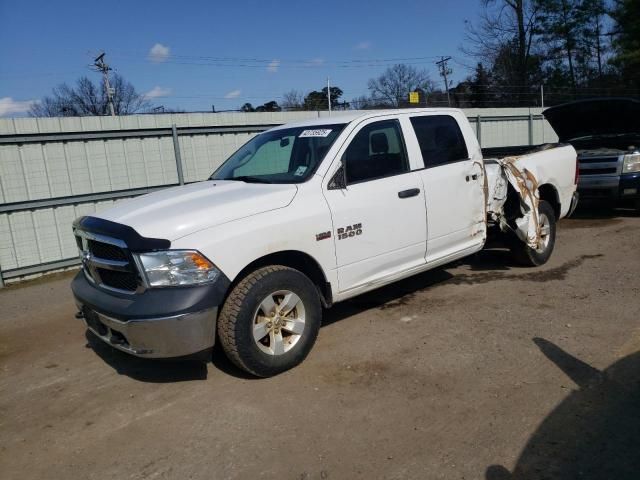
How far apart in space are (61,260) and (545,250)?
22.9ft

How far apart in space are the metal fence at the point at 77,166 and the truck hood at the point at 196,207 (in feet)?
11.1

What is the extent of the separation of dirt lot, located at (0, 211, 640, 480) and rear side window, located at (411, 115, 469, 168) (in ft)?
4.82

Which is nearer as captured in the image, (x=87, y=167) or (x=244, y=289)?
(x=244, y=289)

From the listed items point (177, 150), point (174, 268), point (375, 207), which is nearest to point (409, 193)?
point (375, 207)

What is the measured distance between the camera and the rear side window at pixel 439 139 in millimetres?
4918

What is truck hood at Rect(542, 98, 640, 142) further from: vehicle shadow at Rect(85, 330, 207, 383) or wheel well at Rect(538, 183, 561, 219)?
vehicle shadow at Rect(85, 330, 207, 383)

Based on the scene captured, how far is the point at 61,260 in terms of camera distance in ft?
26.1

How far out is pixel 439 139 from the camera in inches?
202

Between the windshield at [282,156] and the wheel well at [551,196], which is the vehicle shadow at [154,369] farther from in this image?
the wheel well at [551,196]

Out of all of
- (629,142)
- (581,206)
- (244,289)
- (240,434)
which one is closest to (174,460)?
(240,434)

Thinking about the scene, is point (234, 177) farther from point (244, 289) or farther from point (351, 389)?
point (351, 389)

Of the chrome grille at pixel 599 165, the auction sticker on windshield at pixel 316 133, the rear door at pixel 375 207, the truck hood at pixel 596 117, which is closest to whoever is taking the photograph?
the rear door at pixel 375 207

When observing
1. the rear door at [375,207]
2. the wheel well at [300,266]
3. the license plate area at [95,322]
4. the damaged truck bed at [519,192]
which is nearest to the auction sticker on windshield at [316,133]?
the rear door at [375,207]

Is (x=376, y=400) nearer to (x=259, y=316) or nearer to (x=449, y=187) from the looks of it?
(x=259, y=316)
